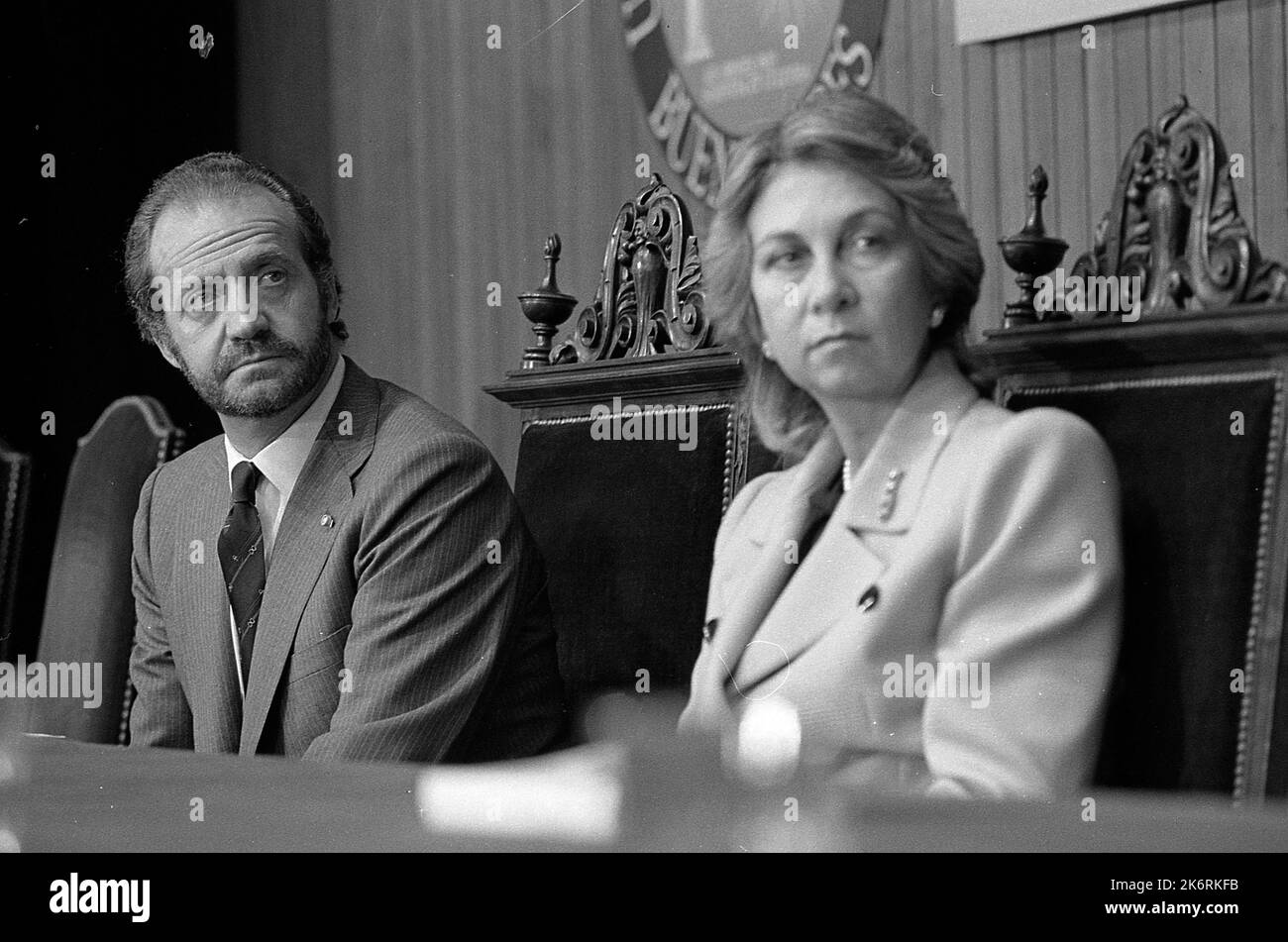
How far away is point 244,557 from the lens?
3.87 ft

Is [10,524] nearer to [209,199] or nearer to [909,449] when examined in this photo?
[209,199]

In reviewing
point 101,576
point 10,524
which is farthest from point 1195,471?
point 10,524

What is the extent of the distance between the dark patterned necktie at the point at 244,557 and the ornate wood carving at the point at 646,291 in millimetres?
277

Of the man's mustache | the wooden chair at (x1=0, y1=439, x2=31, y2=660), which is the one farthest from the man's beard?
the wooden chair at (x1=0, y1=439, x2=31, y2=660)

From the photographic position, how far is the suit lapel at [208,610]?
117 cm

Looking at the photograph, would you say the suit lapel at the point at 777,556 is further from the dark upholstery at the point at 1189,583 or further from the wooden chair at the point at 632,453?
the dark upholstery at the point at 1189,583

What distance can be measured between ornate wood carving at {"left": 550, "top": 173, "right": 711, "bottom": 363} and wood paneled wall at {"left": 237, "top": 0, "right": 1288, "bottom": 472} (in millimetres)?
19

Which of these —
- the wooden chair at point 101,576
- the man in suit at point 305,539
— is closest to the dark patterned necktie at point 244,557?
the man in suit at point 305,539

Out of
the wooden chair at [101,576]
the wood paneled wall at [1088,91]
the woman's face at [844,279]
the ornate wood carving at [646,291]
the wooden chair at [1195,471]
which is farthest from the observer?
the wooden chair at [101,576]

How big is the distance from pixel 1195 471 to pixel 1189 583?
2.6 inches

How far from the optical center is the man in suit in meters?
1.09

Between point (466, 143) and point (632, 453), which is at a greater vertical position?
point (466, 143)

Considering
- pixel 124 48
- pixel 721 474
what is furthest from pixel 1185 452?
pixel 124 48

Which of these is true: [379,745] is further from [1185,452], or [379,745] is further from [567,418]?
[1185,452]
